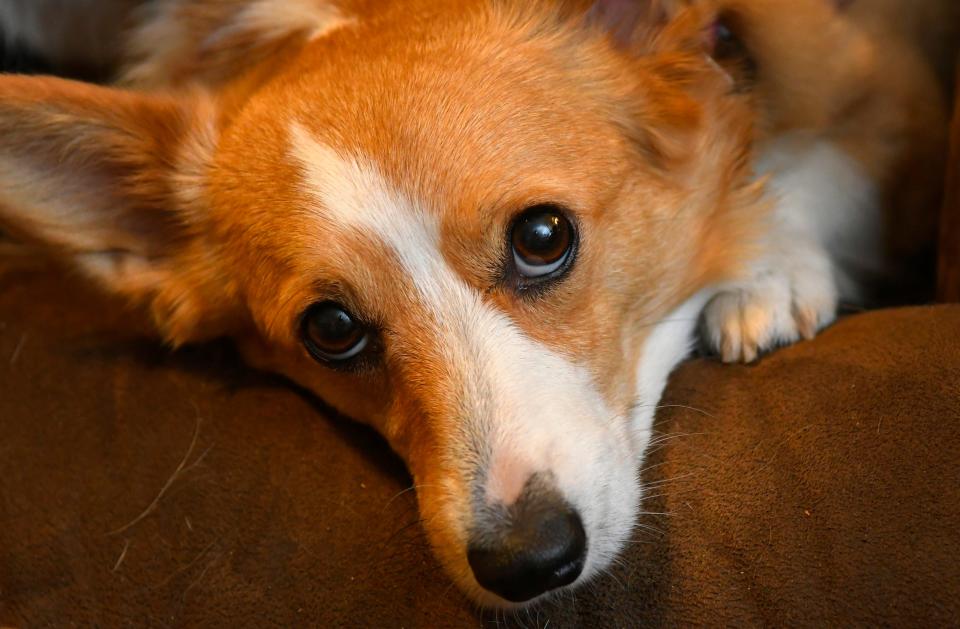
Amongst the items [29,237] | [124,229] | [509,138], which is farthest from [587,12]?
[29,237]

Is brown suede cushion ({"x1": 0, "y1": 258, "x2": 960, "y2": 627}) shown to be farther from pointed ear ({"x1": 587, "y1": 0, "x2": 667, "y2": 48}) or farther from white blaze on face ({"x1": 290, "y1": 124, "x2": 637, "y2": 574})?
pointed ear ({"x1": 587, "y1": 0, "x2": 667, "y2": 48})

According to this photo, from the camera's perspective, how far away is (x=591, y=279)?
4.20 ft

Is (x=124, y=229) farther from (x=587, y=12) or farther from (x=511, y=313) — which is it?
(x=587, y=12)

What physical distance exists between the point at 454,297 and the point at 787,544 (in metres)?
0.54

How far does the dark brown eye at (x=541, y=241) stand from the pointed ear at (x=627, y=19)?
0.39 metres

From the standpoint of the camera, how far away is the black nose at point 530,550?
3.36 feet

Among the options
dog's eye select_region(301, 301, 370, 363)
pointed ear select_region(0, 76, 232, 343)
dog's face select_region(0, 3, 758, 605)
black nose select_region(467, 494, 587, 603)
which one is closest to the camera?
black nose select_region(467, 494, 587, 603)

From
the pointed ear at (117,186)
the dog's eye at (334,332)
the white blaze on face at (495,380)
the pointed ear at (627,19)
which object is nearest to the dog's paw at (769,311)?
the white blaze on face at (495,380)

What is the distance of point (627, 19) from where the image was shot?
1444 millimetres

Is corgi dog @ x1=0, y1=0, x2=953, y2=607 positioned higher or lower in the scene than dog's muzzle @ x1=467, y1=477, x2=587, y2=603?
higher

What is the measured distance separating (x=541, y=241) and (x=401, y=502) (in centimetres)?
44

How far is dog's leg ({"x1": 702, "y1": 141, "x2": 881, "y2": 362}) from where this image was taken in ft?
4.66

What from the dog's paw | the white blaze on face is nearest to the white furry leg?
the dog's paw

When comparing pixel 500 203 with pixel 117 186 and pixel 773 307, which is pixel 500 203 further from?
pixel 117 186
